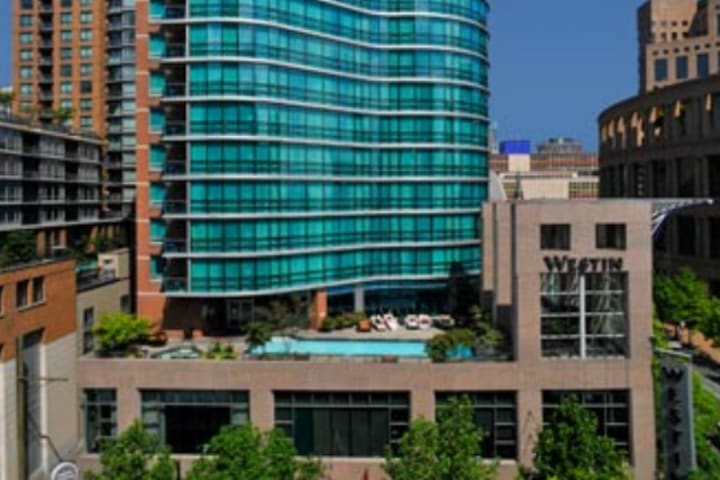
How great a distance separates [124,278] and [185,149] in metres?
9.50

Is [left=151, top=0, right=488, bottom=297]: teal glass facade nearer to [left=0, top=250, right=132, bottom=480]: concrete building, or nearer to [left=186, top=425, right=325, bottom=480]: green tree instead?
[left=0, top=250, right=132, bottom=480]: concrete building

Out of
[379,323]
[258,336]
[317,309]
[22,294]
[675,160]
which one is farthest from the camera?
[675,160]

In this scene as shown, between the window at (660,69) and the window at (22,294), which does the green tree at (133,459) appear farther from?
the window at (660,69)

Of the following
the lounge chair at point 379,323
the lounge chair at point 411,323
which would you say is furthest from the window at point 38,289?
the lounge chair at point 411,323

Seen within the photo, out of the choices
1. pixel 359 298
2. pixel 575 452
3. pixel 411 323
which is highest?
pixel 359 298

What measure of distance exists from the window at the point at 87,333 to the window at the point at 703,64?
9917 centimetres

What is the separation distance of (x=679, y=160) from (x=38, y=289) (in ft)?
187

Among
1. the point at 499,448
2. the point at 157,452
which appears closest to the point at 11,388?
the point at 157,452

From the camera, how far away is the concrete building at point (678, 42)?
121 m

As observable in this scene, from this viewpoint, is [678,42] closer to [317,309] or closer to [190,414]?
[317,309]

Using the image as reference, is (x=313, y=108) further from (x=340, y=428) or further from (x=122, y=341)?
(x=340, y=428)

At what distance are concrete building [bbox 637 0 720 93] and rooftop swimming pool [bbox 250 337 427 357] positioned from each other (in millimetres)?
88979

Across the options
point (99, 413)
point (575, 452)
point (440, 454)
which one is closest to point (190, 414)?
point (99, 413)

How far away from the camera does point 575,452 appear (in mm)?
31312
